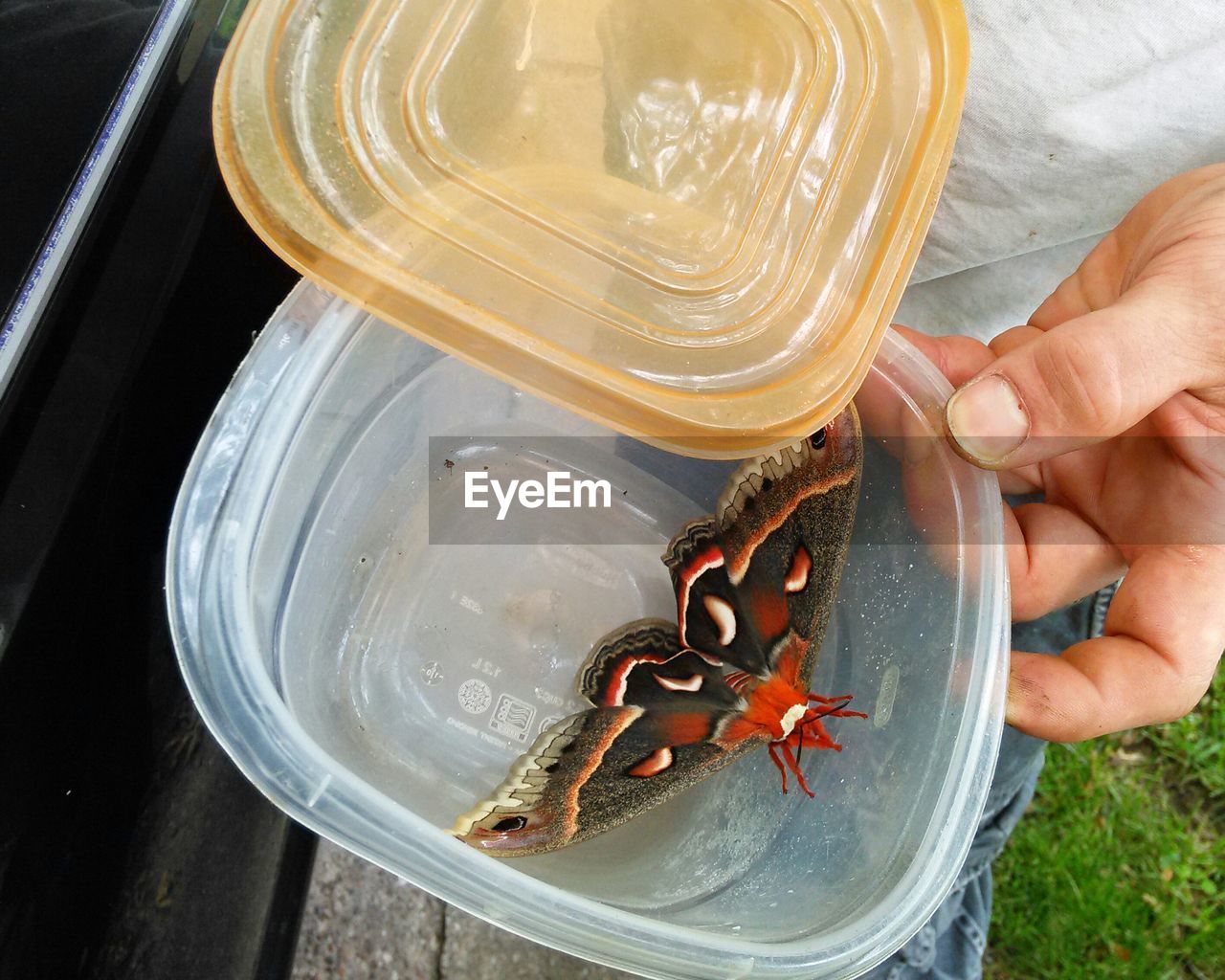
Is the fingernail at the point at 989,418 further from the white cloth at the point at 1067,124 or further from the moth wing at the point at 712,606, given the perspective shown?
the white cloth at the point at 1067,124

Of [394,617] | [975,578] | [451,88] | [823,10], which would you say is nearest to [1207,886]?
[975,578]

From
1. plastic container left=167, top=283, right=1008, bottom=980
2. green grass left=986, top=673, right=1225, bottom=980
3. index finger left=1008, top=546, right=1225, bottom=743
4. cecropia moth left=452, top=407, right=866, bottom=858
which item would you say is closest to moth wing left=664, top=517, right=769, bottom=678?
cecropia moth left=452, top=407, right=866, bottom=858

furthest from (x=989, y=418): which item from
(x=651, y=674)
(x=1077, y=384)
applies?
(x=651, y=674)

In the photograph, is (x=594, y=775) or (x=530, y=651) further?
(x=530, y=651)

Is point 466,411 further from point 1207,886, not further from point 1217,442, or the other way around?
point 1207,886

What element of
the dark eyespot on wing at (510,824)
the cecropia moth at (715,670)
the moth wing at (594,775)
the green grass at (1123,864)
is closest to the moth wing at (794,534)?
the cecropia moth at (715,670)

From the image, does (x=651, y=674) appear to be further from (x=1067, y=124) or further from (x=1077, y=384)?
(x=1067, y=124)
